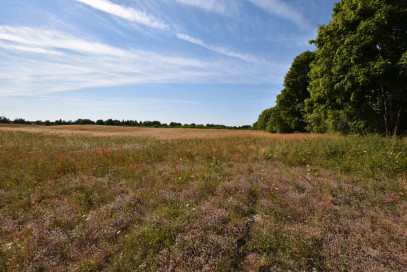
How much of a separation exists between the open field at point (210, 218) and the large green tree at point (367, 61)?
7059 mm

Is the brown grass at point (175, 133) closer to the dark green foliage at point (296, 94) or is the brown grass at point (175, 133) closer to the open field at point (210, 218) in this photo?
the dark green foliage at point (296, 94)

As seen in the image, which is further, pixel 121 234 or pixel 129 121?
pixel 129 121

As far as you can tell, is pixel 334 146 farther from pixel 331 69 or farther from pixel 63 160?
pixel 63 160

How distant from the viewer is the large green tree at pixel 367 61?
36.3 feet

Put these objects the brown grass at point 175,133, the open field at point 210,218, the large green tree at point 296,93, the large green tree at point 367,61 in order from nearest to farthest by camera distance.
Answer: the open field at point 210,218
the large green tree at point 367,61
the brown grass at point 175,133
the large green tree at point 296,93

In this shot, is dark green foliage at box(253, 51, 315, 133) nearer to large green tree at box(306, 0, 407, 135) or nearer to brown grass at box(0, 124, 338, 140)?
brown grass at box(0, 124, 338, 140)

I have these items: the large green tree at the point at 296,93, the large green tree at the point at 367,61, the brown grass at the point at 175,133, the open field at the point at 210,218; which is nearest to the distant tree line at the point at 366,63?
the large green tree at the point at 367,61

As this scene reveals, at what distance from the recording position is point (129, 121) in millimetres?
96750

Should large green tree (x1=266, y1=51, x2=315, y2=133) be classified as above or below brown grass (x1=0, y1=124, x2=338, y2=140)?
above

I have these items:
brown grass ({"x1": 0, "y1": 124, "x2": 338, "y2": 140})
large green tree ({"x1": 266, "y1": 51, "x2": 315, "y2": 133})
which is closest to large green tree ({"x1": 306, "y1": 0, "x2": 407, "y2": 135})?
brown grass ({"x1": 0, "y1": 124, "x2": 338, "y2": 140})

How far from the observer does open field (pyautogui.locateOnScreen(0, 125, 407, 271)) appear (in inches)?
111

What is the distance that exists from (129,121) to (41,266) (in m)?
103

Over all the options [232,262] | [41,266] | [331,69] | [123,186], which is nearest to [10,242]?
[41,266]

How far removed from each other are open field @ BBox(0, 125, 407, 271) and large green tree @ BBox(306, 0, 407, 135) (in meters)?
7.06
